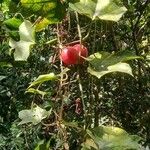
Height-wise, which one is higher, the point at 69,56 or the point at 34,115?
the point at 69,56

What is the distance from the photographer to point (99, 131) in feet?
2.84

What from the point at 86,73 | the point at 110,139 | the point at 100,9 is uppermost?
the point at 100,9

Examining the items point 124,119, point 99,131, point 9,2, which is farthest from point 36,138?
point 99,131

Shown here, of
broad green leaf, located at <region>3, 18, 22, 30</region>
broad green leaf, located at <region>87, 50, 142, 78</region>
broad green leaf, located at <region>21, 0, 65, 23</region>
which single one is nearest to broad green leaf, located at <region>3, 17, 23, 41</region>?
broad green leaf, located at <region>3, 18, 22, 30</region>

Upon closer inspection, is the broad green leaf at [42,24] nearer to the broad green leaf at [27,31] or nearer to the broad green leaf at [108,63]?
the broad green leaf at [27,31]

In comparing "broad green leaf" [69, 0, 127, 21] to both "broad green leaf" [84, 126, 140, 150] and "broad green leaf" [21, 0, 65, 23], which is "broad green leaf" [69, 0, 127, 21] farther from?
"broad green leaf" [84, 126, 140, 150]

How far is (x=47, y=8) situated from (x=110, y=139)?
0.93 feet

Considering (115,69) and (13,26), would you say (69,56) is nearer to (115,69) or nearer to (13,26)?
(115,69)

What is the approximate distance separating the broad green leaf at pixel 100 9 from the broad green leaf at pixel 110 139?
0.21m

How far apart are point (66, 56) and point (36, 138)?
42.6 inches

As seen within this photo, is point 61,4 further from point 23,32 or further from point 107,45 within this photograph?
point 107,45

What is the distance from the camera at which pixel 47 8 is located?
89 centimetres

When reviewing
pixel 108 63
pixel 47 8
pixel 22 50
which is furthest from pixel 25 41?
pixel 108 63

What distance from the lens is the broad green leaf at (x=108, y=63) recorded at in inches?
32.2
